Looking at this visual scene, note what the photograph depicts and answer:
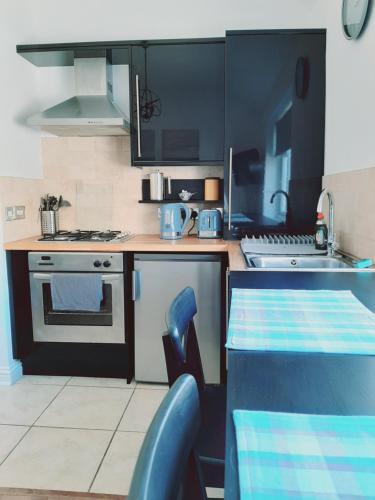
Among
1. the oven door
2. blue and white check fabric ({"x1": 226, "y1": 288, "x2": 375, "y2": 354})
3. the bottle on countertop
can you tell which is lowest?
the oven door

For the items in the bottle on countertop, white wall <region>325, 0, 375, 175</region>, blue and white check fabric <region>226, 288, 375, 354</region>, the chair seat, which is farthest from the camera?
the bottle on countertop

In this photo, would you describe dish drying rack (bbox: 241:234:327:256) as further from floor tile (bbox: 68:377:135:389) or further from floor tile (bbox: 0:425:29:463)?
floor tile (bbox: 0:425:29:463)

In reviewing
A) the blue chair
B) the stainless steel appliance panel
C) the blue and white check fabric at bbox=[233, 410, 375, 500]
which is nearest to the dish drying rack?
the stainless steel appliance panel

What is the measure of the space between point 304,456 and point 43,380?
2.52m

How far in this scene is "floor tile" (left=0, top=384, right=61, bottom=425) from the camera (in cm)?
230

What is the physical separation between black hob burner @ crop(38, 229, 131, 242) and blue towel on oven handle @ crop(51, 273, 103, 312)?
10.4 inches

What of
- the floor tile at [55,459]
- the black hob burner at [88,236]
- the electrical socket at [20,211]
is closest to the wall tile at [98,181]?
the black hob burner at [88,236]

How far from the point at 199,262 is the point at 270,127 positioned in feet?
3.20

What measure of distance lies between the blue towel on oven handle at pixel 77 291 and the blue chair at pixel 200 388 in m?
1.22

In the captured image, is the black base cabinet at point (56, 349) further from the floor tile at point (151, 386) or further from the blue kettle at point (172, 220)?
the blue kettle at point (172, 220)

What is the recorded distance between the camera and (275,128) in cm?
267

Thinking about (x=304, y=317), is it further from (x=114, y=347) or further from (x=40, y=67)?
(x=40, y=67)

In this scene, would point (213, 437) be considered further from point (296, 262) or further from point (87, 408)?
point (87, 408)

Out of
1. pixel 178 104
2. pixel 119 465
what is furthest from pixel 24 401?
pixel 178 104
